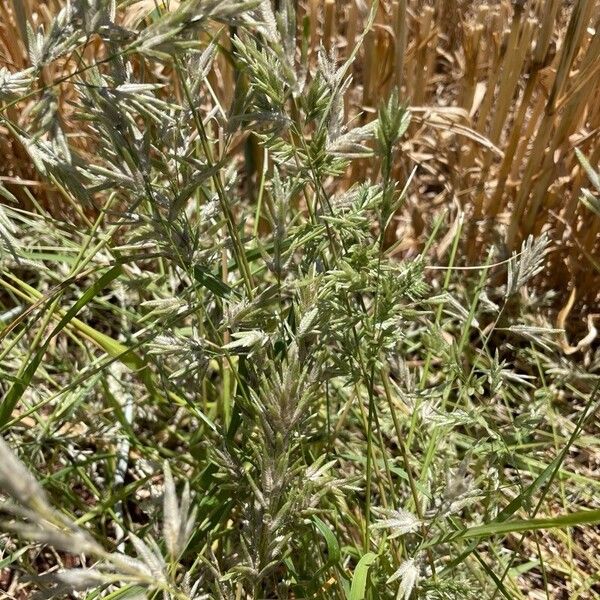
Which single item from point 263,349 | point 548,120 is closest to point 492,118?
point 548,120

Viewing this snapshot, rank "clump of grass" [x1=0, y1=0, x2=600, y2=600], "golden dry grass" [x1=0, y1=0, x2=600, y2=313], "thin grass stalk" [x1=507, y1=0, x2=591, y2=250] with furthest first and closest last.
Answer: "golden dry grass" [x1=0, y1=0, x2=600, y2=313]
"thin grass stalk" [x1=507, y1=0, x2=591, y2=250]
"clump of grass" [x1=0, y1=0, x2=600, y2=600]

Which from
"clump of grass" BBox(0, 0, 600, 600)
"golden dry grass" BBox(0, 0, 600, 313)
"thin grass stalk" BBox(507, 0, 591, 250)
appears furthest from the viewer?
"golden dry grass" BBox(0, 0, 600, 313)

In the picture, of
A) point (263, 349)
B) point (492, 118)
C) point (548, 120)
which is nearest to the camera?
point (263, 349)

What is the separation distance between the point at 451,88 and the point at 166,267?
99cm

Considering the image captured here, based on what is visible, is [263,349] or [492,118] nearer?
[263,349]

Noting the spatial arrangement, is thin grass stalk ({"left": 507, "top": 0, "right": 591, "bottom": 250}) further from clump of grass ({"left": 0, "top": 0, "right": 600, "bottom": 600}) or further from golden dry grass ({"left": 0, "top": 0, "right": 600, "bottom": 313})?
clump of grass ({"left": 0, "top": 0, "right": 600, "bottom": 600})

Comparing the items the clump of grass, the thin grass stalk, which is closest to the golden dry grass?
the thin grass stalk

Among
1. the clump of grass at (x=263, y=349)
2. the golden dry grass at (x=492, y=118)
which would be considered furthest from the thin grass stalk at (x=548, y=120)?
the clump of grass at (x=263, y=349)

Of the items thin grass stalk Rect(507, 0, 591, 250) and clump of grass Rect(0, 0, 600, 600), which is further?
thin grass stalk Rect(507, 0, 591, 250)

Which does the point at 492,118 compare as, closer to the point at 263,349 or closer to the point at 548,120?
the point at 548,120

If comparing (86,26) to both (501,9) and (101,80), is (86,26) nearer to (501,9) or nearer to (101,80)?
(101,80)

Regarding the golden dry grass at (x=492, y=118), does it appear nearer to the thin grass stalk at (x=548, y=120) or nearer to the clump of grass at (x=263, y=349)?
the thin grass stalk at (x=548, y=120)

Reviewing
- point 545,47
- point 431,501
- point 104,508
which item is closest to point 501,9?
point 545,47

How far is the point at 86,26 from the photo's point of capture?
63 cm
